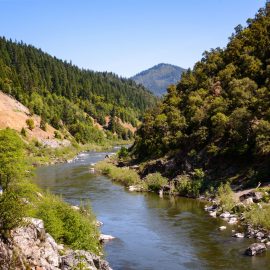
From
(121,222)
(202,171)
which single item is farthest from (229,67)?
(121,222)

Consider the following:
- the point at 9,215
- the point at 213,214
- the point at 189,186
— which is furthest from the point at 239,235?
the point at 9,215

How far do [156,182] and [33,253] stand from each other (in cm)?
4341

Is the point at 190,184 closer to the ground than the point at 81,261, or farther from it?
farther from it

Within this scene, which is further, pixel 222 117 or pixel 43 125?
pixel 43 125

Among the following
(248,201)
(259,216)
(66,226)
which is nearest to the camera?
(66,226)

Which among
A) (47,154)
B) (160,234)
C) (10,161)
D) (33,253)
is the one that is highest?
(10,161)

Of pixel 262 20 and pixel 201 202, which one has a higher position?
pixel 262 20

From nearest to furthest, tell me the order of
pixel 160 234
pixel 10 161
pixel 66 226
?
pixel 66 226
pixel 160 234
pixel 10 161

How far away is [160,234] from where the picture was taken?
4144 cm

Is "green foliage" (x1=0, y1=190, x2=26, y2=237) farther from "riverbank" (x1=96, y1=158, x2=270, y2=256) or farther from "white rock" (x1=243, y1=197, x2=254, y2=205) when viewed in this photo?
"white rock" (x1=243, y1=197, x2=254, y2=205)

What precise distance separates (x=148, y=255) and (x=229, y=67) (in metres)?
58.0

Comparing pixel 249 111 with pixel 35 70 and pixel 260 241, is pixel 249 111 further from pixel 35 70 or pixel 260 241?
pixel 35 70

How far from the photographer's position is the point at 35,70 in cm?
19312

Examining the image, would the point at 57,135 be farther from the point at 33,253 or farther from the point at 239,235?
the point at 33,253
